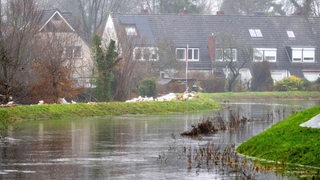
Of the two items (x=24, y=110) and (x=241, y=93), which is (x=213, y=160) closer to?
(x=24, y=110)

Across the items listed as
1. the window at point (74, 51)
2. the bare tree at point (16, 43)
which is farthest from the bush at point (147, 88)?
the bare tree at point (16, 43)

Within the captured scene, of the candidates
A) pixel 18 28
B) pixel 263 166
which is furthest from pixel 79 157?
pixel 18 28

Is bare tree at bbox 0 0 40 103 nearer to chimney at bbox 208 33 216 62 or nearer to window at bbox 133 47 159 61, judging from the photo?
window at bbox 133 47 159 61

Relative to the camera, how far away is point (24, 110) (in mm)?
→ 42125

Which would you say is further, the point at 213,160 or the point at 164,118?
the point at 164,118

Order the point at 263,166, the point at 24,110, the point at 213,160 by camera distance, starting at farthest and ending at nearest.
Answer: the point at 24,110, the point at 213,160, the point at 263,166

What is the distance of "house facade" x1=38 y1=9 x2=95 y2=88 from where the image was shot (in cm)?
6069

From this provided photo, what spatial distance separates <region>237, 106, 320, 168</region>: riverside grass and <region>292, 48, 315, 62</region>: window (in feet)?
210

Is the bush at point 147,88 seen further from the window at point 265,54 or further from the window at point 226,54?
the window at point 265,54

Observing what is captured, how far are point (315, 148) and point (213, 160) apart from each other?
8.92ft

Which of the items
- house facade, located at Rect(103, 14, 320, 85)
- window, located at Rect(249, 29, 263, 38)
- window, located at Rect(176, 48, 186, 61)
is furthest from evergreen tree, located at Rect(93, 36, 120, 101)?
window, located at Rect(249, 29, 263, 38)

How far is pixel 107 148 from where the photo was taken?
28156 mm

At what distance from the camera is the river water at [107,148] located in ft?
70.8

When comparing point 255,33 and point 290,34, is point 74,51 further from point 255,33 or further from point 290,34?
point 290,34
